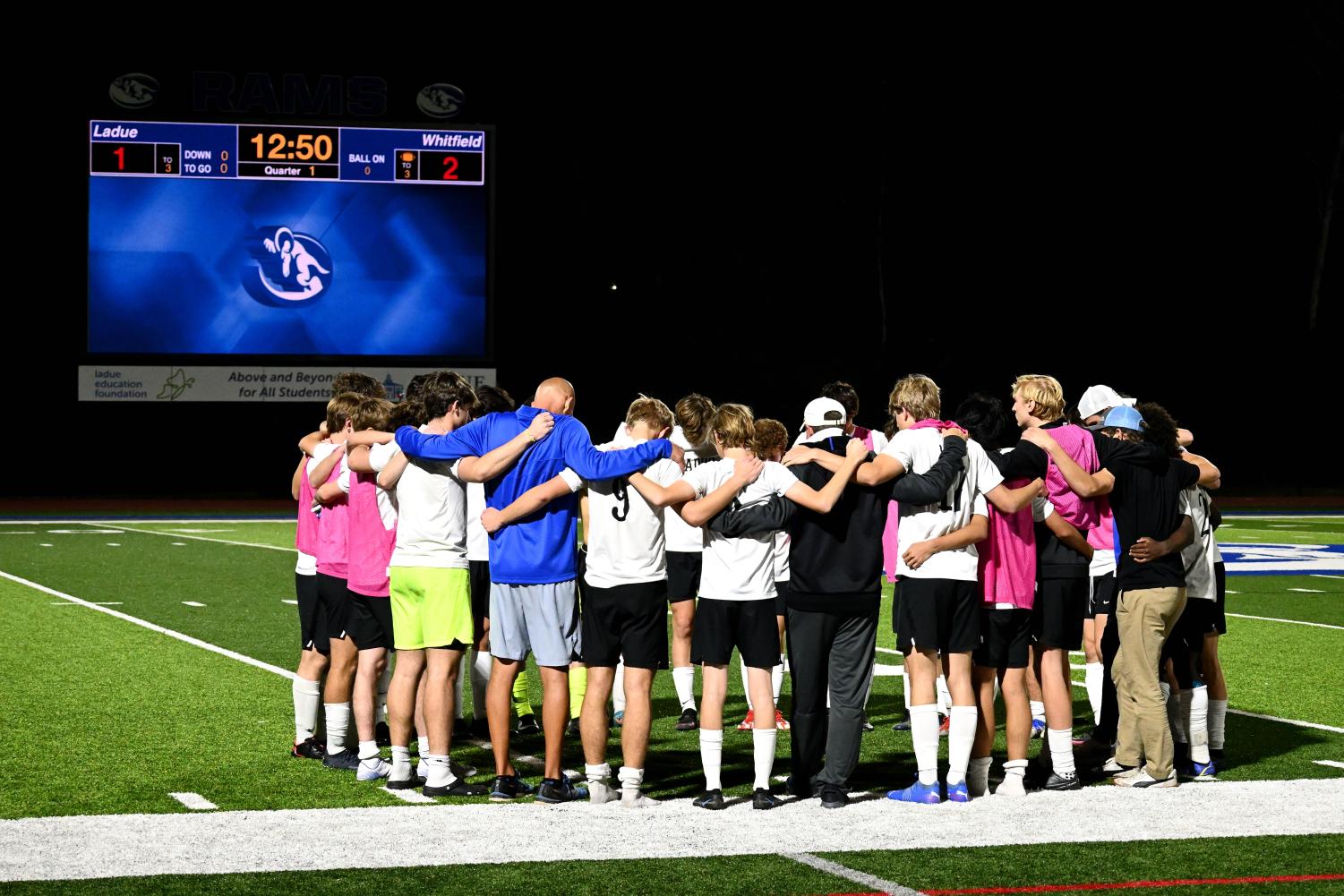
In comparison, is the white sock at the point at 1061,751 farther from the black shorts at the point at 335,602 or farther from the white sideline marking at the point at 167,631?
the white sideline marking at the point at 167,631

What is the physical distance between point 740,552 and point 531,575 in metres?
0.88

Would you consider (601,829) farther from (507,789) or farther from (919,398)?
(919,398)

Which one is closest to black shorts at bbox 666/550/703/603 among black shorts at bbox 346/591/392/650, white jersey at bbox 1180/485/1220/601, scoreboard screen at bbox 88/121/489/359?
black shorts at bbox 346/591/392/650

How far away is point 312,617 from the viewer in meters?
8.33

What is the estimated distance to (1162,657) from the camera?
7938 mm

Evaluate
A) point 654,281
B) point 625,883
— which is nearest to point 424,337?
point 654,281

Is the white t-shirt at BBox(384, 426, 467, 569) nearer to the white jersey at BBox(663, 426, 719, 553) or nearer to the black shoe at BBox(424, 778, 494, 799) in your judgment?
the black shoe at BBox(424, 778, 494, 799)

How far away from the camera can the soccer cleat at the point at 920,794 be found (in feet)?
23.8

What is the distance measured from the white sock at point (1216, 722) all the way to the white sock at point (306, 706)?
4355mm

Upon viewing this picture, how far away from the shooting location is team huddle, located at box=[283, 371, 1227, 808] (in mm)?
7160

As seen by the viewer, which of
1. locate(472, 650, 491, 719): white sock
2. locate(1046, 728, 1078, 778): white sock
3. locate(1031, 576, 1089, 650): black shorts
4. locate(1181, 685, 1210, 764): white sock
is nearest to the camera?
locate(1046, 728, 1078, 778): white sock

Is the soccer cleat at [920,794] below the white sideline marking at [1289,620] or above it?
above

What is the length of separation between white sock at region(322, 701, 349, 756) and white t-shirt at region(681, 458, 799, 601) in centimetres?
196

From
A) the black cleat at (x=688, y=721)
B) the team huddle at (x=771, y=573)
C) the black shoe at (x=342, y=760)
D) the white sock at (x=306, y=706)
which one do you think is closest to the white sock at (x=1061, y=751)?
the team huddle at (x=771, y=573)
